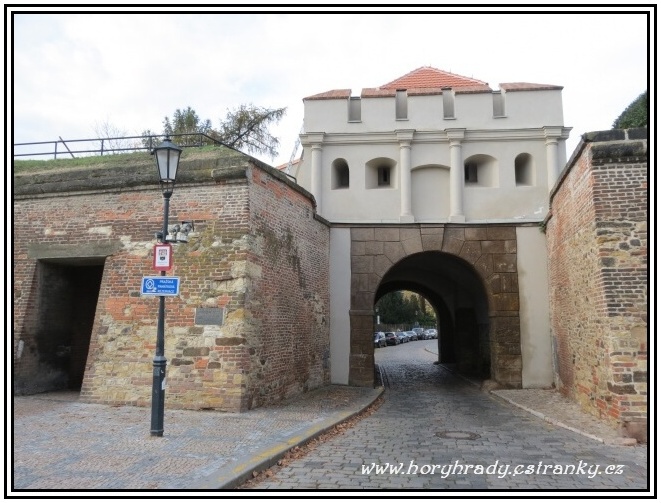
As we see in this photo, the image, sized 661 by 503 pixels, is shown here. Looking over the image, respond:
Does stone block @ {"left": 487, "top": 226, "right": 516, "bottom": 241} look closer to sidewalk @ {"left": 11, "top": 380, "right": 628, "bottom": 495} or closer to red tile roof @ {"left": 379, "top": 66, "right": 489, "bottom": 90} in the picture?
sidewalk @ {"left": 11, "top": 380, "right": 628, "bottom": 495}

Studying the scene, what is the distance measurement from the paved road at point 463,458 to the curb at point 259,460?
0.76 feet

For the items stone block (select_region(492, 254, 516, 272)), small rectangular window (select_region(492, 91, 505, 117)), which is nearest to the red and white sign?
stone block (select_region(492, 254, 516, 272))

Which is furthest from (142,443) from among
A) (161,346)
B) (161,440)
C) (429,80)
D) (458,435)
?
(429,80)

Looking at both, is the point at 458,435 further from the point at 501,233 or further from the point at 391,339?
the point at 391,339

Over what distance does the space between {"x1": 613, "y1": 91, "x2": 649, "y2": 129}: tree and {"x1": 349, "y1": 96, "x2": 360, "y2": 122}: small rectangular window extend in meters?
7.68

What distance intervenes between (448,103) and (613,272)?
9.21m

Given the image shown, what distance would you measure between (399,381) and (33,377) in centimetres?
1127

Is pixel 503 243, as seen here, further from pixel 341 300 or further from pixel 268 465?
pixel 268 465

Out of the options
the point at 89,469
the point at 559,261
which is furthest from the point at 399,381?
the point at 89,469

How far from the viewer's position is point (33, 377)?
37.8ft

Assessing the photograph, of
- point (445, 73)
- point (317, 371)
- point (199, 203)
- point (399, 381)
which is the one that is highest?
point (445, 73)

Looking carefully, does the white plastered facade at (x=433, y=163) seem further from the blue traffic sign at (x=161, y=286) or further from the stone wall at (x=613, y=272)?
the blue traffic sign at (x=161, y=286)

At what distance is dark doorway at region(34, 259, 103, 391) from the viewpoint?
38.7ft

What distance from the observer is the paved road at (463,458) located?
5980 mm
